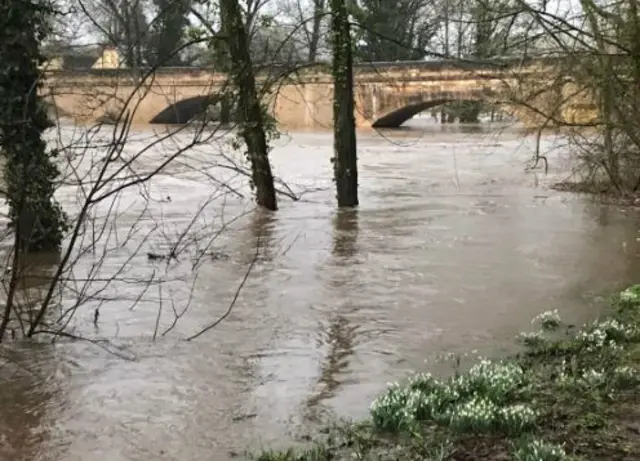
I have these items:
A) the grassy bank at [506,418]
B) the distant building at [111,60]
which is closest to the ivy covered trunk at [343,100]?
the distant building at [111,60]

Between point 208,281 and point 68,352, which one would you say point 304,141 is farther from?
point 68,352

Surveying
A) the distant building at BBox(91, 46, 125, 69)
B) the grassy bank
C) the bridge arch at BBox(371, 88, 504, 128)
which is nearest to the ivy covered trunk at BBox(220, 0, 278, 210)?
the distant building at BBox(91, 46, 125, 69)

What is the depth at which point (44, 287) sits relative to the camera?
388 inches

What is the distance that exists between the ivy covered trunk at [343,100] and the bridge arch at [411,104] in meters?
27.7

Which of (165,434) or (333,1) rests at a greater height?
(333,1)

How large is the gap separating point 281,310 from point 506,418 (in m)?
4.18

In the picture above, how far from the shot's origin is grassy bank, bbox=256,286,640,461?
449 cm

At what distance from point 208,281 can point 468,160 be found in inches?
789

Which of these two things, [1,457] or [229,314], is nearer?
[1,457]

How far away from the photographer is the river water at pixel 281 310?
18.4ft

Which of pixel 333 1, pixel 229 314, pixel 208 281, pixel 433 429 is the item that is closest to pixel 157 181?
pixel 333 1

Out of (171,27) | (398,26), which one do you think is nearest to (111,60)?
(171,27)

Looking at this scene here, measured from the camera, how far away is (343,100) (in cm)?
1508

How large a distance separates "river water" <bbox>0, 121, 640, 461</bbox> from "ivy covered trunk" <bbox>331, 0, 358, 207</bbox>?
777 mm
